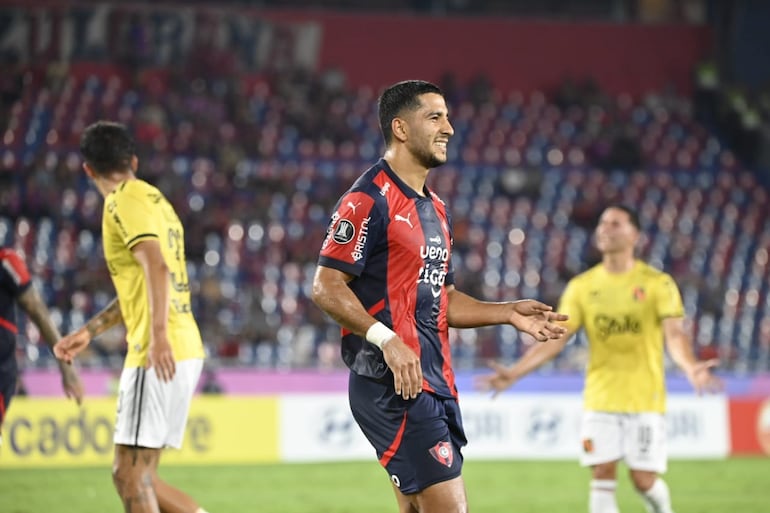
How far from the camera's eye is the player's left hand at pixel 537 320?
539cm

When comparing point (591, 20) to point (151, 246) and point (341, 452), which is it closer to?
point (341, 452)

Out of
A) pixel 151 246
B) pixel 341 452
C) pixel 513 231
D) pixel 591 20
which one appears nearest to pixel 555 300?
pixel 513 231

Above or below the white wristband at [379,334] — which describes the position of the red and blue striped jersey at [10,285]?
above

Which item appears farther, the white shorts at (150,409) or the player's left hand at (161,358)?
the white shorts at (150,409)

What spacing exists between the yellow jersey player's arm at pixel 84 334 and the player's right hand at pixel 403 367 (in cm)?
236

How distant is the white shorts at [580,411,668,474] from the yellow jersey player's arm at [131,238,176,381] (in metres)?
3.29

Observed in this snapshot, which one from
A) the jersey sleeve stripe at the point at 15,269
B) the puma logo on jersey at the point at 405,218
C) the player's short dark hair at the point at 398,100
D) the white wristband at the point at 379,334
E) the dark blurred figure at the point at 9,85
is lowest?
the white wristband at the point at 379,334

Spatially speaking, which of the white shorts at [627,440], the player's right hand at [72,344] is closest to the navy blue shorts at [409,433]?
the player's right hand at [72,344]

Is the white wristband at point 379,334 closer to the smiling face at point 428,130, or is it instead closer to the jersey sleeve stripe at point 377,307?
the jersey sleeve stripe at point 377,307

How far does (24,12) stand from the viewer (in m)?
25.9

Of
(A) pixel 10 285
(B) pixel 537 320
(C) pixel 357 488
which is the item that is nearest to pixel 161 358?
(A) pixel 10 285

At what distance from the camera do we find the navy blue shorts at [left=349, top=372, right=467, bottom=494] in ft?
17.4

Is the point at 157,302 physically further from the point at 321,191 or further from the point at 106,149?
the point at 321,191

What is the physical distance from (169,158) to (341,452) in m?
8.87
